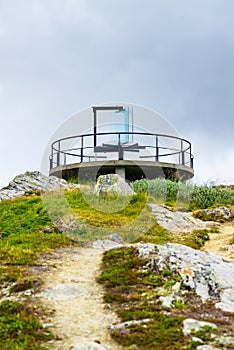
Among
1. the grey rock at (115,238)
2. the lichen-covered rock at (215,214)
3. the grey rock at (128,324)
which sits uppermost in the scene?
the lichen-covered rock at (215,214)

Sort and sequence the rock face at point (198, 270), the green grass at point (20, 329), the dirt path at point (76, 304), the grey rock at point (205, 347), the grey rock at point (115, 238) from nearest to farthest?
the grey rock at point (205, 347) → the green grass at point (20, 329) → the dirt path at point (76, 304) → the rock face at point (198, 270) → the grey rock at point (115, 238)

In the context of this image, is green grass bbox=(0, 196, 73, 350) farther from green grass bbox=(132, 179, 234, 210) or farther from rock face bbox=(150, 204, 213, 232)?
green grass bbox=(132, 179, 234, 210)

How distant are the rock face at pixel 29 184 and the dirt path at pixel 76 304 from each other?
11.2m

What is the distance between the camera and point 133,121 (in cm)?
2755

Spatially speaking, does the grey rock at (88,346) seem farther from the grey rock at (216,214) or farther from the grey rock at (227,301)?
the grey rock at (216,214)

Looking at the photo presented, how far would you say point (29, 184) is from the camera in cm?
2384

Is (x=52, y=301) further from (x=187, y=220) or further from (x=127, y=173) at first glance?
(x=127, y=173)

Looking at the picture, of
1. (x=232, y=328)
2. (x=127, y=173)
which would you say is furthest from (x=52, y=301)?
(x=127, y=173)

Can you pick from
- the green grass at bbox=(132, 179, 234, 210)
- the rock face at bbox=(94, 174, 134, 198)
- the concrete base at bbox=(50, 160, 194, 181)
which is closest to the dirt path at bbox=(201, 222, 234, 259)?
the rock face at bbox=(94, 174, 134, 198)

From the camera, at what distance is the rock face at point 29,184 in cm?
2261

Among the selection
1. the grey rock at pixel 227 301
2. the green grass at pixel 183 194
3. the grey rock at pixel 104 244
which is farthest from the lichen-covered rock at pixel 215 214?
the grey rock at pixel 227 301

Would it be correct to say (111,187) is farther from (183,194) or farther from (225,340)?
(225,340)

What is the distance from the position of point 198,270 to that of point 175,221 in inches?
341

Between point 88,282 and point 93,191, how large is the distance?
383 inches
